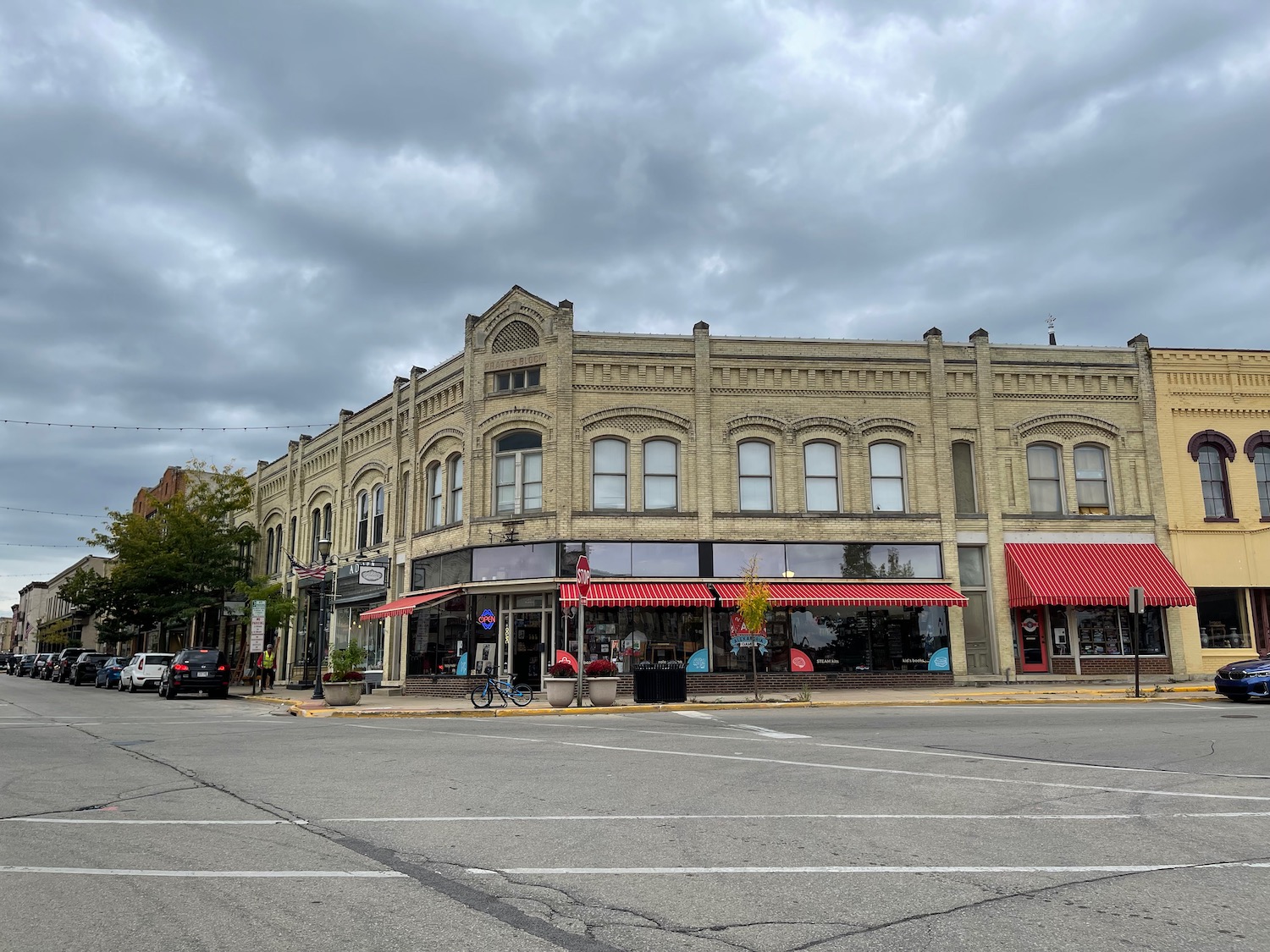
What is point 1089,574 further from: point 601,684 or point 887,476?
point 601,684

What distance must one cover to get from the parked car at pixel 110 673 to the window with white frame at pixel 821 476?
1189 inches

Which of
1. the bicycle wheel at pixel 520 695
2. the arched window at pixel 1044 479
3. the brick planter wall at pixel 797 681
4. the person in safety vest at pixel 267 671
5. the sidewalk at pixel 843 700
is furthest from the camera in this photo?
the person in safety vest at pixel 267 671

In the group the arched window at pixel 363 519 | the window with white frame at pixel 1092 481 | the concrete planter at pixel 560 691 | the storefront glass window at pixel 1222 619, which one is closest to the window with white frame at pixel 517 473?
the concrete planter at pixel 560 691

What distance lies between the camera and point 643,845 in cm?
731

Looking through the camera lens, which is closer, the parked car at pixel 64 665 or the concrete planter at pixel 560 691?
the concrete planter at pixel 560 691

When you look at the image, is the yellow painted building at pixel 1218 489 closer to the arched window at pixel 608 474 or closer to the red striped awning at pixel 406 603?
the arched window at pixel 608 474

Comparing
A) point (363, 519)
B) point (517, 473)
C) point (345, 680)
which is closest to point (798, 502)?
point (517, 473)

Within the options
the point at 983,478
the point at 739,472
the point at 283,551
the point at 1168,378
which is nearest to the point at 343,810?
the point at 739,472

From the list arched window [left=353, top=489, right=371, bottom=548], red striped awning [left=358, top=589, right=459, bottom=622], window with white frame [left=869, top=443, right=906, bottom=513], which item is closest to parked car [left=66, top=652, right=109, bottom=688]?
arched window [left=353, top=489, right=371, bottom=548]

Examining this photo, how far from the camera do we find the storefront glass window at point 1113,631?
28.8m

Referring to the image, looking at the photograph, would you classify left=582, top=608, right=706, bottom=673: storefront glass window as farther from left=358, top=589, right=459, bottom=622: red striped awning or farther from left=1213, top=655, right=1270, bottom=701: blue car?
left=1213, top=655, right=1270, bottom=701: blue car

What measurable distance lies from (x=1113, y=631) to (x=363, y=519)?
85.9 ft

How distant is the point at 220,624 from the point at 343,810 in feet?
143

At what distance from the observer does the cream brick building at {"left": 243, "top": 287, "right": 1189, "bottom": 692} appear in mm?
28000
